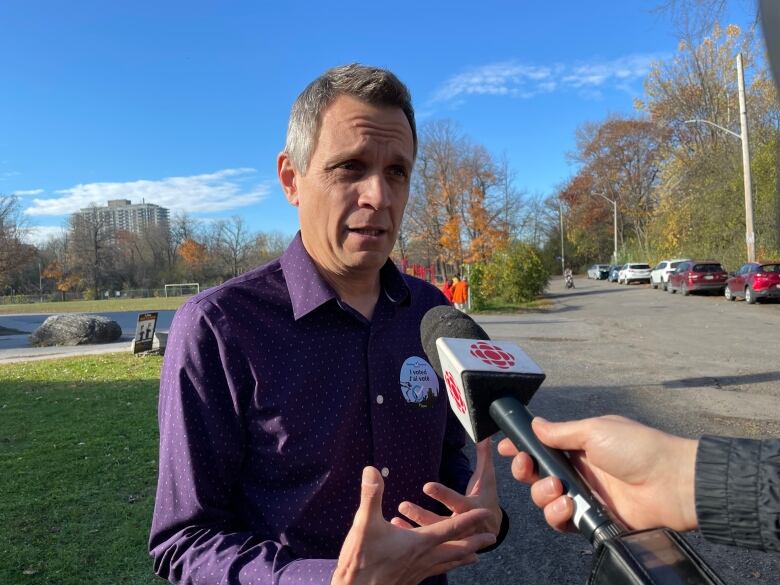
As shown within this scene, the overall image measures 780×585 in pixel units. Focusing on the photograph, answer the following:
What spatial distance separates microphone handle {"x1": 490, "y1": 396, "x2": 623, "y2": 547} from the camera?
1036 mm

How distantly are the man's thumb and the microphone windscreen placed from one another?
554mm

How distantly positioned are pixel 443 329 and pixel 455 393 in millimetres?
268

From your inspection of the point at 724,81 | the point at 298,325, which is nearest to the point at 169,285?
the point at 724,81

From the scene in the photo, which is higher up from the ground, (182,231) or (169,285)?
(182,231)

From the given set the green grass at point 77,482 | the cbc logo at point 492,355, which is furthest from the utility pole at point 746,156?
the cbc logo at point 492,355

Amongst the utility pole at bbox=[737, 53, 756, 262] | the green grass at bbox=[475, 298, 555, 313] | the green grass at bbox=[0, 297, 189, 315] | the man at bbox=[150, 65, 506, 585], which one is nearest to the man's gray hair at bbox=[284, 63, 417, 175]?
the man at bbox=[150, 65, 506, 585]

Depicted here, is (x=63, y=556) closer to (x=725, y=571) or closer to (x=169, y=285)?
(x=725, y=571)

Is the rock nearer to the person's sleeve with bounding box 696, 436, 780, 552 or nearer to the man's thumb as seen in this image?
the man's thumb

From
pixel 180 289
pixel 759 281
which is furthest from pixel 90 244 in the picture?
pixel 759 281

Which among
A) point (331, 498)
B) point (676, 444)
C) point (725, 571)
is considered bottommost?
point (725, 571)

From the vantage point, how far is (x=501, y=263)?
27.7 metres

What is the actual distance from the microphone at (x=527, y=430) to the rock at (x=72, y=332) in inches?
681

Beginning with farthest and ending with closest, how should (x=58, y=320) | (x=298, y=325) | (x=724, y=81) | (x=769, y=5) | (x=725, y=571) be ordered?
(x=724, y=81)
(x=58, y=320)
(x=725, y=571)
(x=298, y=325)
(x=769, y=5)

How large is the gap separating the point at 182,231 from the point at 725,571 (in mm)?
87026
